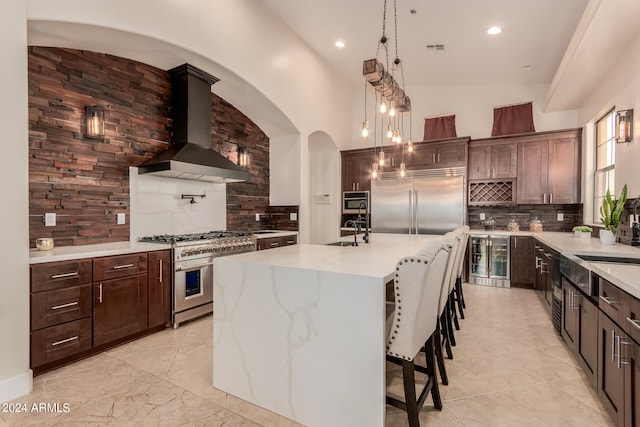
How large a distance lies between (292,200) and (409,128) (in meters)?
2.85

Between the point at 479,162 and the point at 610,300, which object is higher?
the point at 479,162

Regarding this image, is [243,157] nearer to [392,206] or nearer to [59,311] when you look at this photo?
[392,206]

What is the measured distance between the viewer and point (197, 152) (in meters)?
3.80

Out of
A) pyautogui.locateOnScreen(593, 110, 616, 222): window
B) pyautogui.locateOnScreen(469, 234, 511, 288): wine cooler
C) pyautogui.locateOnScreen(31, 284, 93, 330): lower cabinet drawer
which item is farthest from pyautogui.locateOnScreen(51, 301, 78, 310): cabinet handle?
pyautogui.locateOnScreen(593, 110, 616, 222): window

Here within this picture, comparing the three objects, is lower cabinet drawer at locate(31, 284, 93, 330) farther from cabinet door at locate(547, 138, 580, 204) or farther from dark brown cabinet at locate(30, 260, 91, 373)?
cabinet door at locate(547, 138, 580, 204)

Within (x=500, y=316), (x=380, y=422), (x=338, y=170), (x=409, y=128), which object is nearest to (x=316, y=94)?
(x=338, y=170)

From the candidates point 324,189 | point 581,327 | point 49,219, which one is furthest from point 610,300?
point 324,189

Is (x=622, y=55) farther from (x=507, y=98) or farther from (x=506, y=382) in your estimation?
(x=506, y=382)

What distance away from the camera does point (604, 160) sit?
14.5 ft

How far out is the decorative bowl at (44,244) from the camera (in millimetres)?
2639

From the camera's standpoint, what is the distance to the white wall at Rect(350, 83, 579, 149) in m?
5.44

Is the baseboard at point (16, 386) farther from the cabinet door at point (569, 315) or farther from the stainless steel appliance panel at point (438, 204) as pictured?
the stainless steel appliance panel at point (438, 204)

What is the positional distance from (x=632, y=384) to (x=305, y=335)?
62.2 inches

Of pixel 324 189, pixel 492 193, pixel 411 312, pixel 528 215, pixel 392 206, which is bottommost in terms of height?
pixel 411 312
